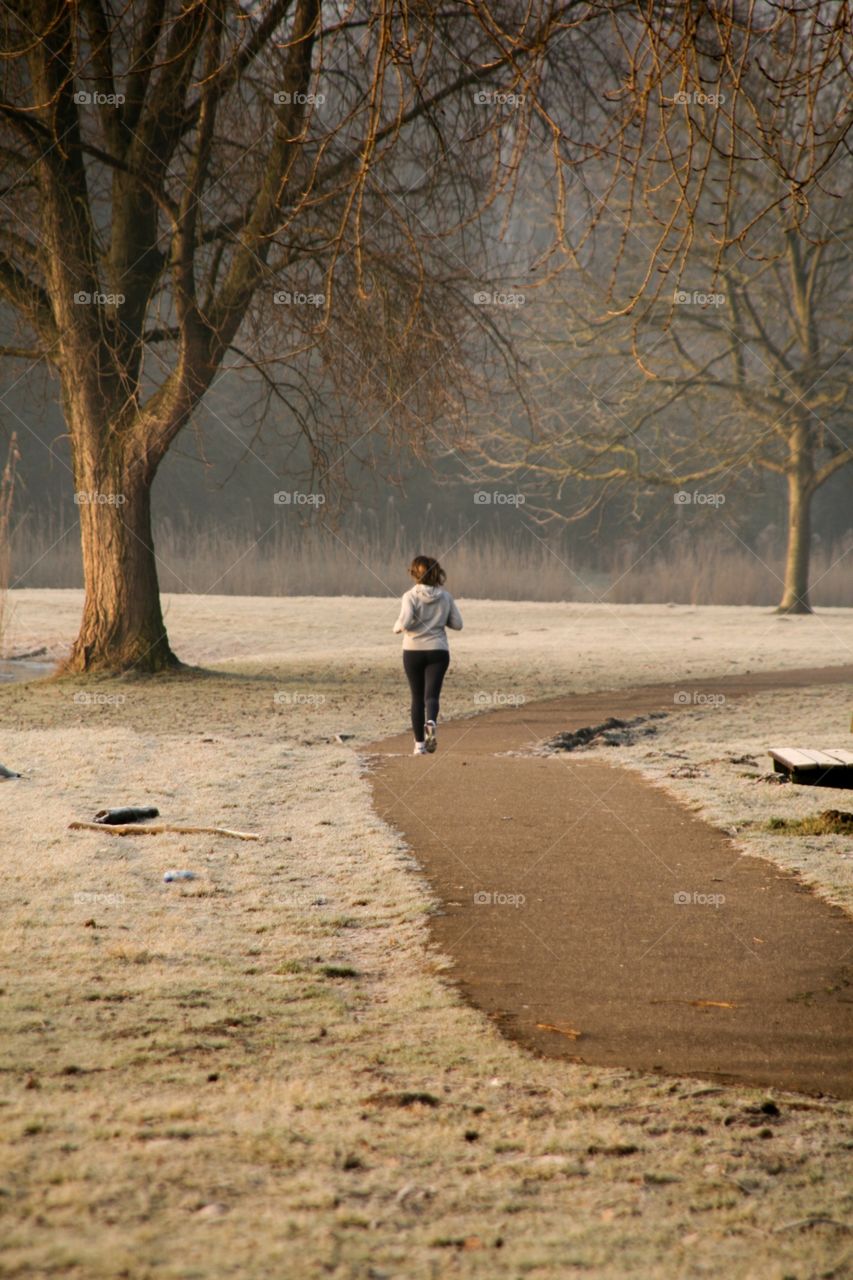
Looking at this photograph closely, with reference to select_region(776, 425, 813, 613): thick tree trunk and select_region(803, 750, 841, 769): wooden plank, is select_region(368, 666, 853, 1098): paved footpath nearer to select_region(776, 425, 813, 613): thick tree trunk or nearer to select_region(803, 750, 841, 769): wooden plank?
select_region(803, 750, 841, 769): wooden plank

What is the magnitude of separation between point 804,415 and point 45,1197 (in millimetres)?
28066

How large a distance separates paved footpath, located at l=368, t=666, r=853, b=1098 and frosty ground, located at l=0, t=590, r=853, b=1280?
0.19 meters

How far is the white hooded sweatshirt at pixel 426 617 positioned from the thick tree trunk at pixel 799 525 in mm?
19160

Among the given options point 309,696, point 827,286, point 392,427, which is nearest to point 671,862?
point 309,696

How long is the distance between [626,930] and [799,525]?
25.8 metres

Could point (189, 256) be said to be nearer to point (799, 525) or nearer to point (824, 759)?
point (824, 759)

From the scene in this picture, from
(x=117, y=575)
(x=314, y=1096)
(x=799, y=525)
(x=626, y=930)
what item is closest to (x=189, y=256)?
(x=117, y=575)

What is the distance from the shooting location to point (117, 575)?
16.3 m

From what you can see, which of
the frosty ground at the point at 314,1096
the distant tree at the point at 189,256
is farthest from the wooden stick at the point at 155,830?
the distant tree at the point at 189,256

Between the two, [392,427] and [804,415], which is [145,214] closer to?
[392,427]

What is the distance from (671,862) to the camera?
7.33 m

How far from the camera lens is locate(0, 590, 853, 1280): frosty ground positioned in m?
3.13

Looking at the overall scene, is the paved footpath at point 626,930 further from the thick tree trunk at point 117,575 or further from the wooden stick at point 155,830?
the thick tree trunk at point 117,575

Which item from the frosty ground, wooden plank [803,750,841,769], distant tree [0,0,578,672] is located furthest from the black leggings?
distant tree [0,0,578,672]
